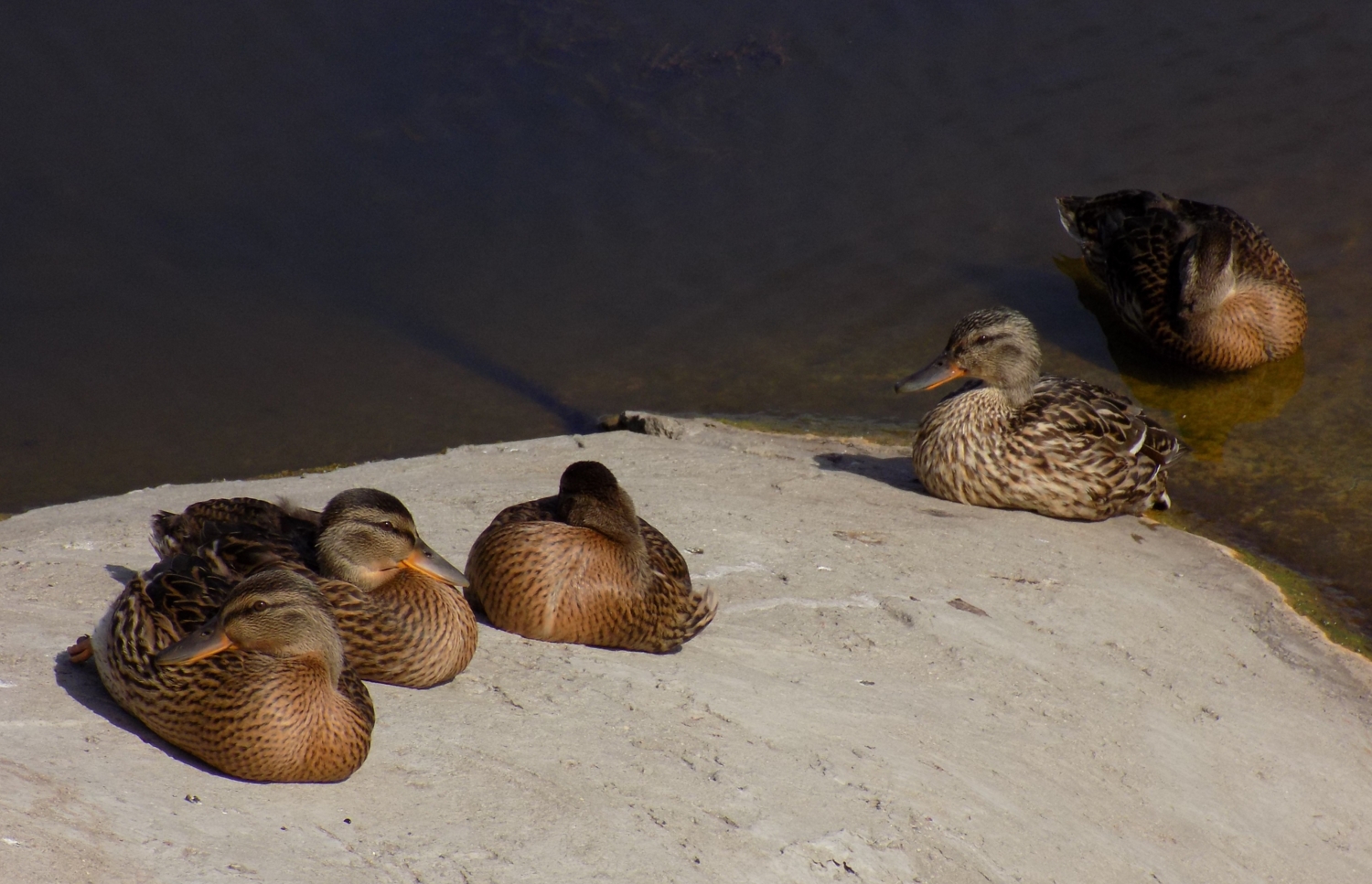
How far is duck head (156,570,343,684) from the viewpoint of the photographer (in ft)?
13.2

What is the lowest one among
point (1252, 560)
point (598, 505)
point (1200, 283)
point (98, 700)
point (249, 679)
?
point (98, 700)

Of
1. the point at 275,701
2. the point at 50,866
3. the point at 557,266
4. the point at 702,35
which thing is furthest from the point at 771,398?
the point at 50,866

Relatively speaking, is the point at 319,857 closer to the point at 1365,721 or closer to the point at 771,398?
the point at 1365,721

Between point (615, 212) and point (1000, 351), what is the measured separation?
427 centimetres

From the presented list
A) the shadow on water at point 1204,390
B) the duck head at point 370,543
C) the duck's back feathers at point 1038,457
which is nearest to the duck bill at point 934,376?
the duck's back feathers at point 1038,457

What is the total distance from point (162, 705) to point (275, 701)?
1.28ft

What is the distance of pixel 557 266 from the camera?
1059 cm

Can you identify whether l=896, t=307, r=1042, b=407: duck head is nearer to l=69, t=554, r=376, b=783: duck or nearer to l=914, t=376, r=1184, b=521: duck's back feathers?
l=914, t=376, r=1184, b=521: duck's back feathers

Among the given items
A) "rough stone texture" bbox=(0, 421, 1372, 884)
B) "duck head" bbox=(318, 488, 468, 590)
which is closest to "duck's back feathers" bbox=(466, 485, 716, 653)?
"rough stone texture" bbox=(0, 421, 1372, 884)

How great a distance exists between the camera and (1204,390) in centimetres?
968

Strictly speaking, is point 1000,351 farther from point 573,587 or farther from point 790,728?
point 790,728

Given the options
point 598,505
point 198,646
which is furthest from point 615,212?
point 198,646

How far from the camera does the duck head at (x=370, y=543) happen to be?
15.5 ft

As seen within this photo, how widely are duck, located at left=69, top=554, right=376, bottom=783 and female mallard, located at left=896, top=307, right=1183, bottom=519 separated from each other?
435 cm
